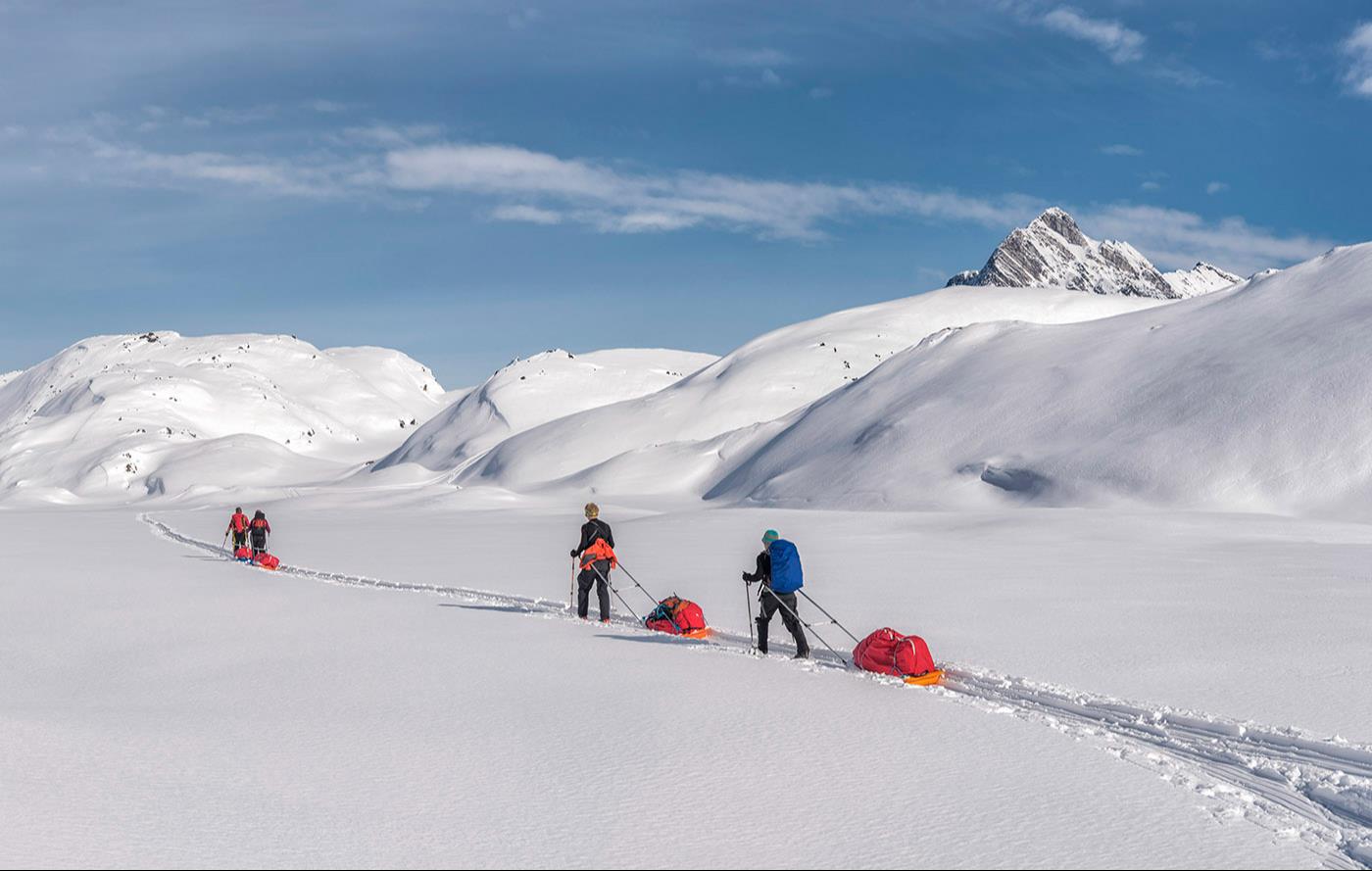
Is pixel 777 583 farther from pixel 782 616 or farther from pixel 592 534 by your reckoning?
pixel 592 534

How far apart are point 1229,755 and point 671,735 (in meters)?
4.46

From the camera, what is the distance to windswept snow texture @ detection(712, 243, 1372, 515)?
4334 centimetres

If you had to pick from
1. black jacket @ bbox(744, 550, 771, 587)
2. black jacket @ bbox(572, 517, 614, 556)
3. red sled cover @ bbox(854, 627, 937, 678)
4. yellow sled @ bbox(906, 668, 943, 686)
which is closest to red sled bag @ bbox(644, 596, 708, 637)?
black jacket @ bbox(744, 550, 771, 587)

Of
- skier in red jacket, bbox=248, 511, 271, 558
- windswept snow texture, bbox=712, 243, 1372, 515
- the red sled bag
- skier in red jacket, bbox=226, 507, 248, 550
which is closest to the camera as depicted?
the red sled bag

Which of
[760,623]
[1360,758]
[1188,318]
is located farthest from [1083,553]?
[1188,318]

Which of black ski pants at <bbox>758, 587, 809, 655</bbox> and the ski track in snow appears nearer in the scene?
the ski track in snow

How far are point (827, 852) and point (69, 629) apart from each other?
14167 mm

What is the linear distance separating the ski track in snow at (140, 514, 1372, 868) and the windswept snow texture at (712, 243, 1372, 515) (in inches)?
1358

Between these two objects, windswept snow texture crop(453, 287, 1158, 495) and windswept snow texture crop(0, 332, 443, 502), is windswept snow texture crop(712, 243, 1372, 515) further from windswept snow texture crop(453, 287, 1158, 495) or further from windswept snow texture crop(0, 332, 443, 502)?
windswept snow texture crop(0, 332, 443, 502)

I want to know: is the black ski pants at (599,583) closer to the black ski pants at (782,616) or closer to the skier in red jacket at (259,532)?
the black ski pants at (782,616)

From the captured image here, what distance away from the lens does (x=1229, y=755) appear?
8.62 m

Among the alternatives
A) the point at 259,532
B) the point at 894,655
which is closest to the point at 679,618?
the point at 894,655

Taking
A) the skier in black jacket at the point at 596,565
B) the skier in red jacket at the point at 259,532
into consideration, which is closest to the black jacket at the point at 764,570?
the skier in black jacket at the point at 596,565

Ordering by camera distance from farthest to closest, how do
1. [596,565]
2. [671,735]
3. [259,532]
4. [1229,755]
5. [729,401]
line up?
[729,401] → [259,532] → [596,565] → [671,735] → [1229,755]
